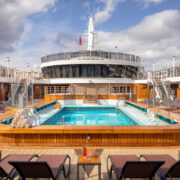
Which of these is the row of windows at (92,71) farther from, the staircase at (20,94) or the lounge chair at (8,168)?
the lounge chair at (8,168)

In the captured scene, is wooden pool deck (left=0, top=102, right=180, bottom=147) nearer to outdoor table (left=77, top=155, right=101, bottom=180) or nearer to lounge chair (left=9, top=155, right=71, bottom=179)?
outdoor table (left=77, top=155, right=101, bottom=180)

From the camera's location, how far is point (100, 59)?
20.9 metres

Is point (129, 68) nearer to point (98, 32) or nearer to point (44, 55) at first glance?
point (98, 32)

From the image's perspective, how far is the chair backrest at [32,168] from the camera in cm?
238

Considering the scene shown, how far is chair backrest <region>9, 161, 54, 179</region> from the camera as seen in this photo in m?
2.38

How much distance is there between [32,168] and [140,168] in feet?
5.66

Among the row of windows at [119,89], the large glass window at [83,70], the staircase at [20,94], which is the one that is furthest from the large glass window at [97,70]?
the staircase at [20,94]

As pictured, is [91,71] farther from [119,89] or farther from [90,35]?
[90,35]

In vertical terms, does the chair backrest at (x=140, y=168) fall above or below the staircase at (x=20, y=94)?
below

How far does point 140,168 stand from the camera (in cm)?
255

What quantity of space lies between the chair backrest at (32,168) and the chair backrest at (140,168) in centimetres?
124

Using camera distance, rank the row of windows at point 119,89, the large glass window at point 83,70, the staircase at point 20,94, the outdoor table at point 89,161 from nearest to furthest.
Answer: the outdoor table at point 89,161 → the staircase at point 20,94 → the row of windows at point 119,89 → the large glass window at point 83,70

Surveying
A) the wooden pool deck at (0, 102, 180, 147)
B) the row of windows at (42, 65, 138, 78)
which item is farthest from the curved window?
the wooden pool deck at (0, 102, 180, 147)

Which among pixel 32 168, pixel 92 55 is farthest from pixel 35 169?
pixel 92 55
